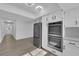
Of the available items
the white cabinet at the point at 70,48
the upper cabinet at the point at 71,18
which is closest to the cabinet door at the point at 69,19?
the upper cabinet at the point at 71,18

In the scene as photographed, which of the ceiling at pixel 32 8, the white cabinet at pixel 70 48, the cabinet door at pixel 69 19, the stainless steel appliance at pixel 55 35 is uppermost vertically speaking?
the ceiling at pixel 32 8

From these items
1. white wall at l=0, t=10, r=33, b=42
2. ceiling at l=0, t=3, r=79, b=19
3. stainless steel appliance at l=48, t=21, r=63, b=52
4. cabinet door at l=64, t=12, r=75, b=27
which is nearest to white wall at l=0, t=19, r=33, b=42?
white wall at l=0, t=10, r=33, b=42

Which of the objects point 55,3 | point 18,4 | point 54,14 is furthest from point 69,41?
point 18,4

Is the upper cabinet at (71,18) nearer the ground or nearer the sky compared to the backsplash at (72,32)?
nearer the sky

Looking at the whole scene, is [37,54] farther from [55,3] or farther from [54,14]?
[55,3]

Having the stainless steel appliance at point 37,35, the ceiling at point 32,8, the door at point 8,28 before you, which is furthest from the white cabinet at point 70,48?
the door at point 8,28

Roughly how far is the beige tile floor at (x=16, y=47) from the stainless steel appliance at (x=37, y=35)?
57mm

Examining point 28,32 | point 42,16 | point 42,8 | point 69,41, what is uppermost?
point 42,8

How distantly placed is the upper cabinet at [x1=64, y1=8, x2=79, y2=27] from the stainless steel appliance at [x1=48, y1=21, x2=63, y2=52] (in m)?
0.09

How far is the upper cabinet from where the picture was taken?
1.13 metres

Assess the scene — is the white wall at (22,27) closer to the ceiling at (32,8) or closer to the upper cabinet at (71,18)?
the ceiling at (32,8)

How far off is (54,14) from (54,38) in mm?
332

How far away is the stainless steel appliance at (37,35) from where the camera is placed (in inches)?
47.8

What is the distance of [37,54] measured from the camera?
119 centimetres
